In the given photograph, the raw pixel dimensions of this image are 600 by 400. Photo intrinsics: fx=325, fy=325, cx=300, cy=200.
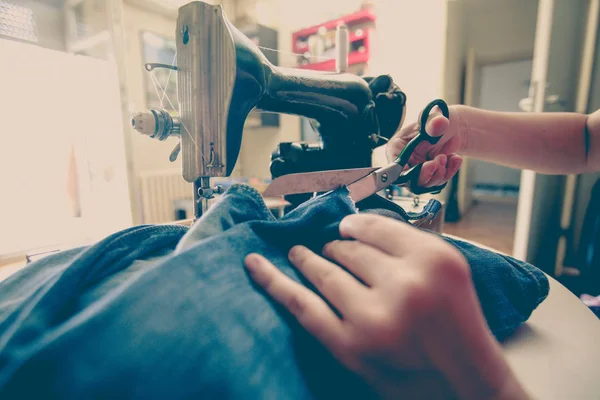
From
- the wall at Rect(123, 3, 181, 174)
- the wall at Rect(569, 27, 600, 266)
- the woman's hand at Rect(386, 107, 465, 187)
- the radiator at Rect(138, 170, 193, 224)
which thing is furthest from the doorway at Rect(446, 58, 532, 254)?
the woman's hand at Rect(386, 107, 465, 187)

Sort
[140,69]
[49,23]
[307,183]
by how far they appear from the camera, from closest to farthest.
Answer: [307,183]
[49,23]
[140,69]

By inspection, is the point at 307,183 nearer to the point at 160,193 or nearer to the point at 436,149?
the point at 436,149

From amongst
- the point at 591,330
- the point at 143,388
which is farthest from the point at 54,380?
the point at 591,330

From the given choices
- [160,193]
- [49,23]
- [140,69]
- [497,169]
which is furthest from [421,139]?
[497,169]

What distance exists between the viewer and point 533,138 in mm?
662

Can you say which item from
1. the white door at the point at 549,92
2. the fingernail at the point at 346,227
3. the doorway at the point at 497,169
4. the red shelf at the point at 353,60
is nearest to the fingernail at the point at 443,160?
the fingernail at the point at 346,227

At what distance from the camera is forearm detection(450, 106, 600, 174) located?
65cm

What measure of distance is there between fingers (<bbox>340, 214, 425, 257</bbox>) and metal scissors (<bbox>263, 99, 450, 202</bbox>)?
0.45ft

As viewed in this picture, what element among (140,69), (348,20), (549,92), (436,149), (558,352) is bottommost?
(558,352)

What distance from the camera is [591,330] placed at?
0.39m

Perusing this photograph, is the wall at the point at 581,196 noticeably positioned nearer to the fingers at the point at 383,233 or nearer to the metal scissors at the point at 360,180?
the metal scissors at the point at 360,180

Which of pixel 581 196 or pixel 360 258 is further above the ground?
pixel 360 258

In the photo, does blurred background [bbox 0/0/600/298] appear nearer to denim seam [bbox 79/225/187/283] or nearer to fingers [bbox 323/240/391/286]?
denim seam [bbox 79/225/187/283]

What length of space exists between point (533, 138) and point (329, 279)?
2.09 feet
